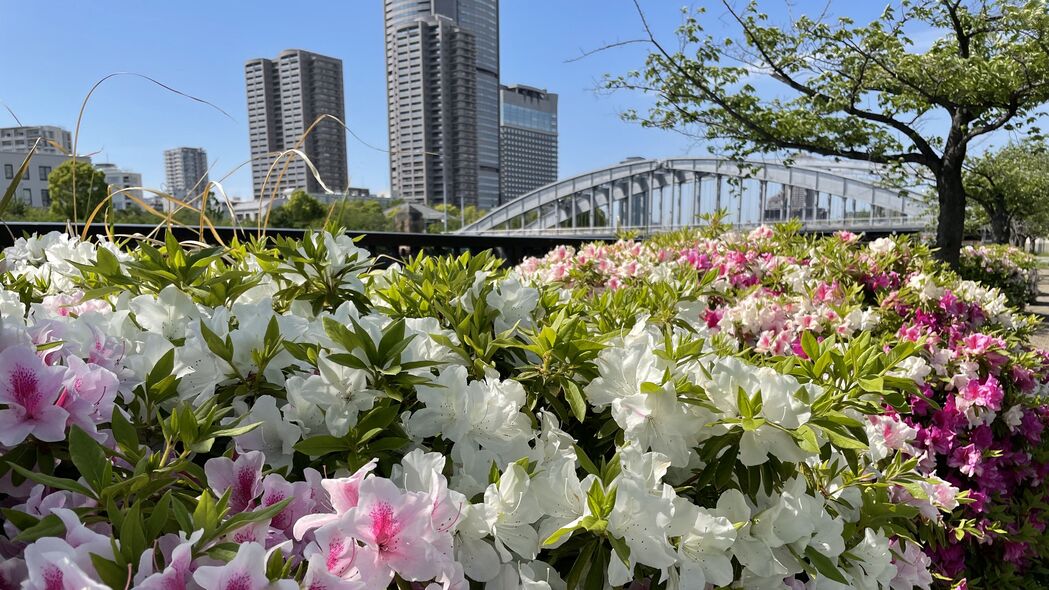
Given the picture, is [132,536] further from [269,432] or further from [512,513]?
[512,513]

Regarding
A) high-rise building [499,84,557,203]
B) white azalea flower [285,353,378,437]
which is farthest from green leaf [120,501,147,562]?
high-rise building [499,84,557,203]

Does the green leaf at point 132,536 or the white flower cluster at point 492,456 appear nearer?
the green leaf at point 132,536

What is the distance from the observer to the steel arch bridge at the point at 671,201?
43531 millimetres

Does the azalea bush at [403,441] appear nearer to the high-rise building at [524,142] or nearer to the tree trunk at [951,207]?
the tree trunk at [951,207]

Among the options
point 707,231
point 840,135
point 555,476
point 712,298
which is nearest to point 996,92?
point 840,135

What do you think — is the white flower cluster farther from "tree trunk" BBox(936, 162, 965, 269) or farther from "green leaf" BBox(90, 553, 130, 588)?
"tree trunk" BBox(936, 162, 965, 269)

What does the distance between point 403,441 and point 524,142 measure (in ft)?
416

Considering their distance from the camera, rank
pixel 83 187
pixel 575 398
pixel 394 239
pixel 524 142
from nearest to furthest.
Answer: pixel 575 398
pixel 83 187
pixel 394 239
pixel 524 142

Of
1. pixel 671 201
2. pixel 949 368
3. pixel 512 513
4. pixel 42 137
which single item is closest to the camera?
pixel 512 513

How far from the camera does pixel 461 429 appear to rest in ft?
2.88

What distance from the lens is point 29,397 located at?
713mm

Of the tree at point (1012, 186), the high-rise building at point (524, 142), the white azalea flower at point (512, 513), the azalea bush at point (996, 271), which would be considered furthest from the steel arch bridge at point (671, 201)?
the high-rise building at point (524, 142)

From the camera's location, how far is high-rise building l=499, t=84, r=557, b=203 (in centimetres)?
12038

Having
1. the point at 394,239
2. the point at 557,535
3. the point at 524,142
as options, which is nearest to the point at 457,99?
the point at 524,142
